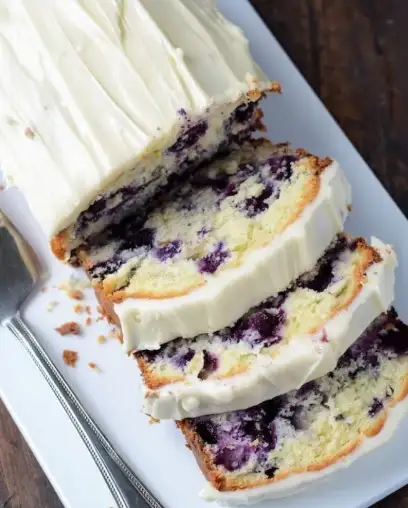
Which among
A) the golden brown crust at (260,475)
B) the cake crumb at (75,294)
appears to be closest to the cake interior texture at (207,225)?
the cake crumb at (75,294)

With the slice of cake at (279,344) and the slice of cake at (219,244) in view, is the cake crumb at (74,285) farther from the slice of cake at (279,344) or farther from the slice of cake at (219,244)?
the slice of cake at (279,344)

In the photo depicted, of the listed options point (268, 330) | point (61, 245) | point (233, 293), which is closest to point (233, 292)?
point (233, 293)

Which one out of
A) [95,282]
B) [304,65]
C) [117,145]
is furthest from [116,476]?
[304,65]

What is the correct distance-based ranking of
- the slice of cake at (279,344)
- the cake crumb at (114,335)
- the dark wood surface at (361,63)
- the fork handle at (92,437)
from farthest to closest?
the dark wood surface at (361,63)
the cake crumb at (114,335)
the fork handle at (92,437)
the slice of cake at (279,344)

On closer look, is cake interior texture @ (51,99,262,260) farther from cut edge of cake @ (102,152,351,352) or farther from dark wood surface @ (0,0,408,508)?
dark wood surface @ (0,0,408,508)

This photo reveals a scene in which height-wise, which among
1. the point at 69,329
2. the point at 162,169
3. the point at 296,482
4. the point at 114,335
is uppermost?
the point at 162,169

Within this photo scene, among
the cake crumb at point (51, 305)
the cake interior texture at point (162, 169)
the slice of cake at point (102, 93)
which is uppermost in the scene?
the slice of cake at point (102, 93)

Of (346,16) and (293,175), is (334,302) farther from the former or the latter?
(346,16)

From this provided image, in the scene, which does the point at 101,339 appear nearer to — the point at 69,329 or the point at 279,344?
the point at 69,329
